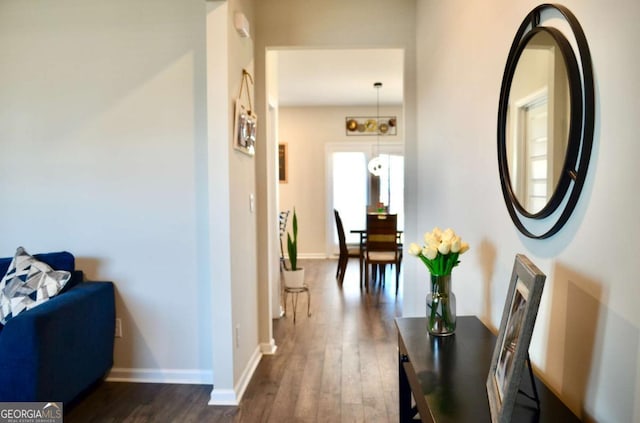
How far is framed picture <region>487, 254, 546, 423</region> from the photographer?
881mm

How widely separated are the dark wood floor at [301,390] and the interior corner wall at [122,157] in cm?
22

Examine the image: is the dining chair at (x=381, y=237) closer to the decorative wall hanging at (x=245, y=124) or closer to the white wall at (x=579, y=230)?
the decorative wall hanging at (x=245, y=124)

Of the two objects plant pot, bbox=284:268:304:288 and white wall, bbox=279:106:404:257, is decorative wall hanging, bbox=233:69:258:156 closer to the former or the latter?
plant pot, bbox=284:268:304:288

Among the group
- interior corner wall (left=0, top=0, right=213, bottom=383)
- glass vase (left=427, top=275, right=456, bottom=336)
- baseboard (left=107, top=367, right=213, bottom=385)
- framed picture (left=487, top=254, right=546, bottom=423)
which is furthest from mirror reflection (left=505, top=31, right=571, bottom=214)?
baseboard (left=107, top=367, right=213, bottom=385)

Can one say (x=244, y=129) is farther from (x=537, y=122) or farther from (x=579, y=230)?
(x=579, y=230)

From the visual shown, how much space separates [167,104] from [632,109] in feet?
7.81

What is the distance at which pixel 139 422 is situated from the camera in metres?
2.19

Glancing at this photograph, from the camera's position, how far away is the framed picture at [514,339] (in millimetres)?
881

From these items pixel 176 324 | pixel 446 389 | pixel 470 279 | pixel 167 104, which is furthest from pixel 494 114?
pixel 176 324

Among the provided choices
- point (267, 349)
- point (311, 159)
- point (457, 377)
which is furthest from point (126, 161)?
point (311, 159)

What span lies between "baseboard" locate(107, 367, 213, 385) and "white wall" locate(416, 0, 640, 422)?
1.66m

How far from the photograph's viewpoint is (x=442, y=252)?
60.1 inches

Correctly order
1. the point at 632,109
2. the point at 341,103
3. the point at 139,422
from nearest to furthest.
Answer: the point at 632,109 → the point at 139,422 → the point at 341,103

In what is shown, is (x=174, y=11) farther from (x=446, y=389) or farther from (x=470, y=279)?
(x=446, y=389)
